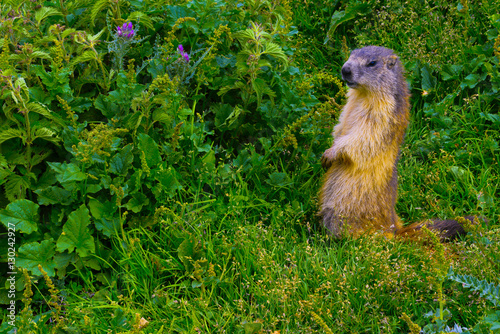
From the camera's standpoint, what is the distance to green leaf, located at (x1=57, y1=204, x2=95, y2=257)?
10.5ft

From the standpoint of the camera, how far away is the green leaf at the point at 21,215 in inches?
122

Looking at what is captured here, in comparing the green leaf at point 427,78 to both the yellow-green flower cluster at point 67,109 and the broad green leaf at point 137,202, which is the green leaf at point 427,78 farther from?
the yellow-green flower cluster at point 67,109

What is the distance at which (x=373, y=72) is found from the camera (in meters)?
3.76

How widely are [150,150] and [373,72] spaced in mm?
1606

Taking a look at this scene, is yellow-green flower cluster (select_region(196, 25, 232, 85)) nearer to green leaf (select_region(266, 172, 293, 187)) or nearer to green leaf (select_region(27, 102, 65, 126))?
green leaf (select_region(266, 172, 293, 187))

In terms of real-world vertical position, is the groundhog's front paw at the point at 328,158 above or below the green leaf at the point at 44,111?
below

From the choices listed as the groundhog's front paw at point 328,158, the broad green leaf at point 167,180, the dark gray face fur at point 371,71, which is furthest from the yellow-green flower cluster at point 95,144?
the dark gray face fur at point 371,71

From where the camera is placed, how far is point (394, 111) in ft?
12.3

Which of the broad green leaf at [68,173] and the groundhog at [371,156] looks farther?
the groundhog at [371,156]

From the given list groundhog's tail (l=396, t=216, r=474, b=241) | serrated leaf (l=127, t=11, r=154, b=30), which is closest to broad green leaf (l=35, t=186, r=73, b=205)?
serrated leaf (l=127, t=11, r=154, b=30)

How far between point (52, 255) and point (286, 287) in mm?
1361

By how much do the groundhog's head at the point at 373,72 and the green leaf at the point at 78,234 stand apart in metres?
1.94

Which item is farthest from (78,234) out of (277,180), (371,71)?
(371,71)

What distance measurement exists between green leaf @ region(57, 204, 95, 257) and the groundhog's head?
1936 mm
